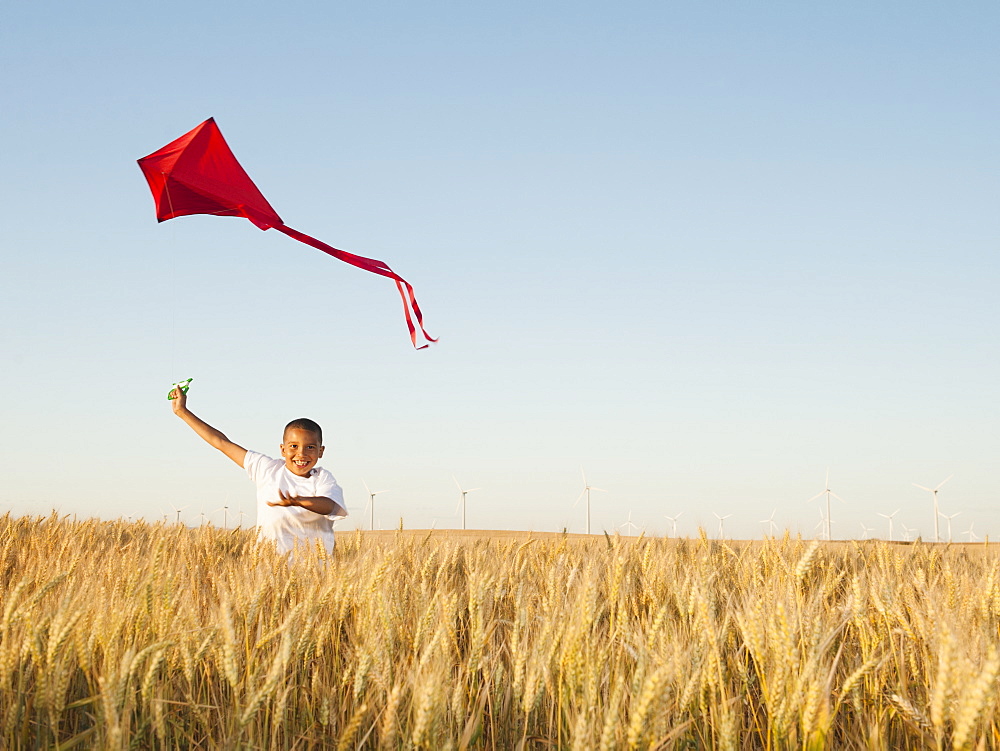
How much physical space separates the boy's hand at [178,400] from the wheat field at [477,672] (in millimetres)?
2873

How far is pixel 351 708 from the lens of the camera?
2.58m

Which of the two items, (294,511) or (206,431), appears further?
(206,431)

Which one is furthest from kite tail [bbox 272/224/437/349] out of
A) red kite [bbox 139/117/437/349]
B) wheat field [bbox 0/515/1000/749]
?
wheat field [bbox 0/515/1000/749]

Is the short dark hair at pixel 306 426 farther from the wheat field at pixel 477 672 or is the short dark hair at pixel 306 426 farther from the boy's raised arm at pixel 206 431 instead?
the wheat field at pixel 477 672

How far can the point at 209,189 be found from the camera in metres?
7.85

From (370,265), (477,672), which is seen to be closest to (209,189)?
(370,265)

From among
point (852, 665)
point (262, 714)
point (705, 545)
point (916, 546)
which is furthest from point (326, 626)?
point (916, 546)

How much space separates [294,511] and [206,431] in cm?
120

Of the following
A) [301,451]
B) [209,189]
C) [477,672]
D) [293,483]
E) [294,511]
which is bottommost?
[477,672]

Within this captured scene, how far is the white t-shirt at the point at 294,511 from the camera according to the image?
6.15 metres

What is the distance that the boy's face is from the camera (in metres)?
6.39

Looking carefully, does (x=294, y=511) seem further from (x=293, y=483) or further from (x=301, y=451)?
(x=301, y=451)

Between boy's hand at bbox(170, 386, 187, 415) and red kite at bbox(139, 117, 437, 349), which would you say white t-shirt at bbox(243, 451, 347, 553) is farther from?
red kite at bbox(139, 117, 437, 349)

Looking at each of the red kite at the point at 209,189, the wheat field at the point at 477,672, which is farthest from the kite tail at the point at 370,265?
the wheat field at the point at 477,672
